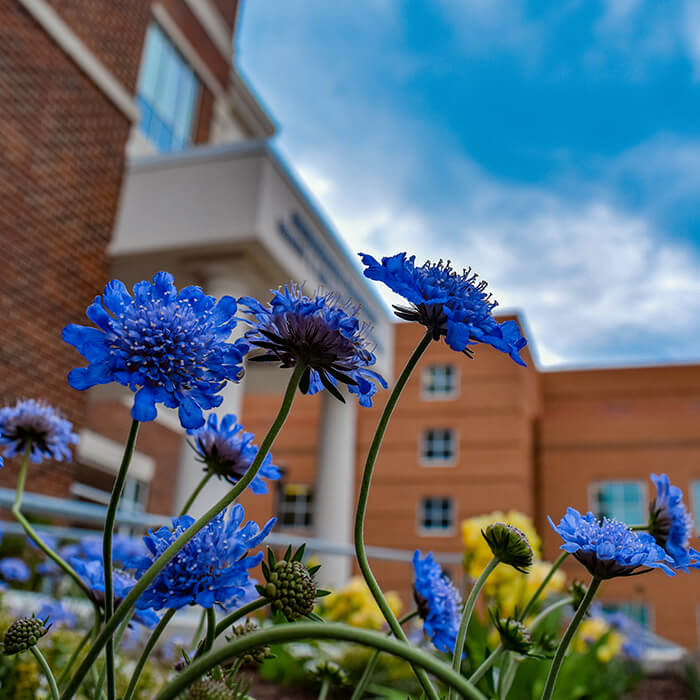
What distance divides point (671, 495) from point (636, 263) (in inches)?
945

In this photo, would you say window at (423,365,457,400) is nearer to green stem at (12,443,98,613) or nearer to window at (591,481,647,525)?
window at (591,481,647,525)

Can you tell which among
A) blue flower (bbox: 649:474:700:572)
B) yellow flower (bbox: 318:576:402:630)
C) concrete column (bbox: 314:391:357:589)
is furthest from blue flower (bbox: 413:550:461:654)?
concrete column (bbox: 314:391:357:589)

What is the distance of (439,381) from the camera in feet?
79.2

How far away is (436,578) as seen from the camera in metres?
1.08

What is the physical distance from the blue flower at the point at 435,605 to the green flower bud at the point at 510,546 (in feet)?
0.77

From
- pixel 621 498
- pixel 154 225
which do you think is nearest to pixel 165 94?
pixel 154 225

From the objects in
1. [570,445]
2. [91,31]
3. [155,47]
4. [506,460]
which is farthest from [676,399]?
[91,31]

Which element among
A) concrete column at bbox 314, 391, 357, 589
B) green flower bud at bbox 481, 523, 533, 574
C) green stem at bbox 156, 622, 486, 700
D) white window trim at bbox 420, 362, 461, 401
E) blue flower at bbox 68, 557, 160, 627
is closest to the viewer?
green stem at bbox 156, 622, 486, 700

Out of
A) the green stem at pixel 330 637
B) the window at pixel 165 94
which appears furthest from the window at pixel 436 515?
the green stem at pixel 330 637

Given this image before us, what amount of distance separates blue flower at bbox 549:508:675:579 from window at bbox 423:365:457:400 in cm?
2321

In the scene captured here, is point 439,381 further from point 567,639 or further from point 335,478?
point 567,639

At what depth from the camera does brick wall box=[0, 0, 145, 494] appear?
20.7ft

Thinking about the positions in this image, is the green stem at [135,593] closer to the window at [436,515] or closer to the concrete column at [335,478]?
the concrete column at [335,478]

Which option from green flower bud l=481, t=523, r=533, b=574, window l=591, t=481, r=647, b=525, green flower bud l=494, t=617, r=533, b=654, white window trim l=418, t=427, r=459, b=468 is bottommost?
green flower bud l=494, t=617, r=533, b=654
